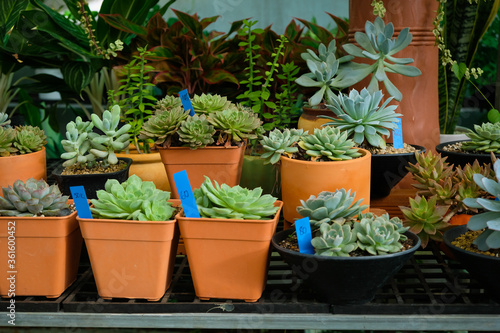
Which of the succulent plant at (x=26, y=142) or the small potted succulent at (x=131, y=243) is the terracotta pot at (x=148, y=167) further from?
the small potted succulent at (x=131, y=243)

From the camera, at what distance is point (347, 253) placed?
0.88 meters

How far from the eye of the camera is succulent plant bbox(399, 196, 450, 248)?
3.44 ft

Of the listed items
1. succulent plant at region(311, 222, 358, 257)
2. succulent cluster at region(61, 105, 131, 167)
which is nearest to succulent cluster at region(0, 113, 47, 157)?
succulent cluster at region(61, 105, 131, 167)

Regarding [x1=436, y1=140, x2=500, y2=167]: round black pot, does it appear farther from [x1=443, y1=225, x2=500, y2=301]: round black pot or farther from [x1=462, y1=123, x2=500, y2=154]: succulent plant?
[x1=443, y1=225, x2=500, y2=301]: round black pot

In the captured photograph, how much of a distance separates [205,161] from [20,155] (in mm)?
454

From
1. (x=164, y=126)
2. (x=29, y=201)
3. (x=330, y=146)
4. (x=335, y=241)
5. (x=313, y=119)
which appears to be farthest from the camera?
(x=313, y=119)

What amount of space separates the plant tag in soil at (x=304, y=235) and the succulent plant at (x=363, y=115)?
0.35 metres

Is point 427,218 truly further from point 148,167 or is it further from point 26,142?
point 26,142

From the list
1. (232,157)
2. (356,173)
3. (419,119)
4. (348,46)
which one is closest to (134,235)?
(232,157)

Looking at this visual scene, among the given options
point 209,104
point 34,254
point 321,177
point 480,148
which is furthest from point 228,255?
point 480,148

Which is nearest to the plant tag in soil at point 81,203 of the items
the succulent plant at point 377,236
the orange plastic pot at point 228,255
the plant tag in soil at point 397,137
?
the orange plastic pot at point 228,255

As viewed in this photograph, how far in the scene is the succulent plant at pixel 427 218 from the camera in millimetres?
1049

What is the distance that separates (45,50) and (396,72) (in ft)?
4.62

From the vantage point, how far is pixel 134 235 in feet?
3.05
